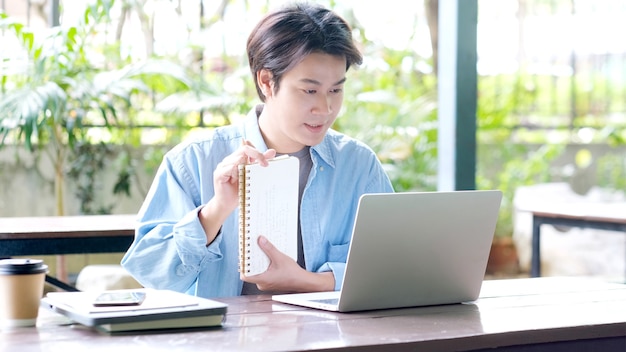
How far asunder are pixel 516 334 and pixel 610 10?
247 inches

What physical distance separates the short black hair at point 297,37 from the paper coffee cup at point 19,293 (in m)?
0.82

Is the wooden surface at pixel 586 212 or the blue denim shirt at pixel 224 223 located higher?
the blue denim shirt at pixel 224 223

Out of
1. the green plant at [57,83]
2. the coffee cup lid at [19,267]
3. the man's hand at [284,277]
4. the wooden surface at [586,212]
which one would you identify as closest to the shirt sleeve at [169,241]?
the man's hand at [284,277]

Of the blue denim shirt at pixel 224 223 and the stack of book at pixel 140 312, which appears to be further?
the blue denim shirt at pixel 224 223

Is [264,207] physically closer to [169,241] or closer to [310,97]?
[169,241]

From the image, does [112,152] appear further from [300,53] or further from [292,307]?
[292,307]

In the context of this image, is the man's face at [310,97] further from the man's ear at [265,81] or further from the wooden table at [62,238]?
the wooden table at [62,238]

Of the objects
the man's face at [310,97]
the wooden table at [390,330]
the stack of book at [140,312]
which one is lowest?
the wooden table at [390,330]

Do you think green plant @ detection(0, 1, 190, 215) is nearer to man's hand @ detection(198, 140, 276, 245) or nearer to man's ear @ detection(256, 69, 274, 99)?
man's ear @ detection(256, 69, 274, 99)

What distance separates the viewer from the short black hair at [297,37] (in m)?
2.17

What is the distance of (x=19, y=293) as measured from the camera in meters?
1.58

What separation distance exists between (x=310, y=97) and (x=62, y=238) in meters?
1.00

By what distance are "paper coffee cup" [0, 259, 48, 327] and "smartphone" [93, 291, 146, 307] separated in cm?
11

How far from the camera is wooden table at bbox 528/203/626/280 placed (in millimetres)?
3705
